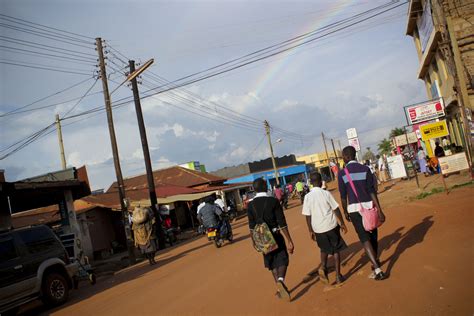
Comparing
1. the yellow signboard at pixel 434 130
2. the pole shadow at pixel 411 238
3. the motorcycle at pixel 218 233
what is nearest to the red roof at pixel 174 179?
the motorcycle at pixel 218 233

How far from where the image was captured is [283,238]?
612 centimetres

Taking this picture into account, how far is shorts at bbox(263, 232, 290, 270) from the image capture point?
5938mm

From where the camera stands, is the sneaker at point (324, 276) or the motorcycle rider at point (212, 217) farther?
the motorcycle rider at point (212, 217)

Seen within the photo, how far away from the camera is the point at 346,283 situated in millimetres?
6117

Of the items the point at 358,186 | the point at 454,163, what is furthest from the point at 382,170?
the point at 358,186

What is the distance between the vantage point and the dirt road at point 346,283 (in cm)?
507

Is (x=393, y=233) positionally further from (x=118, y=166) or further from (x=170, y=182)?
(x=170, y=182)

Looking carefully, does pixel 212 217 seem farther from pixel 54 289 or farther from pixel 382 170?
pixel 382 170

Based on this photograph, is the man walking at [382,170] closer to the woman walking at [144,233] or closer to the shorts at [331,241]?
the woman walking at [144,233]

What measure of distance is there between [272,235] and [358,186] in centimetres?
143

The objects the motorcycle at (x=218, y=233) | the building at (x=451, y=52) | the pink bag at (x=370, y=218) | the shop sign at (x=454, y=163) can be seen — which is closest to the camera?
the pink bag at (x=370, y=218)

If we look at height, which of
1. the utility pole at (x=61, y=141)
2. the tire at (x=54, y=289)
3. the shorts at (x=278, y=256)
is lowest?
the tire at (x=54, y=289)

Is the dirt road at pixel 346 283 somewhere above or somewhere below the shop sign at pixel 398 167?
below

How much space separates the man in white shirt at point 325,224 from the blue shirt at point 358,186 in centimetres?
23
